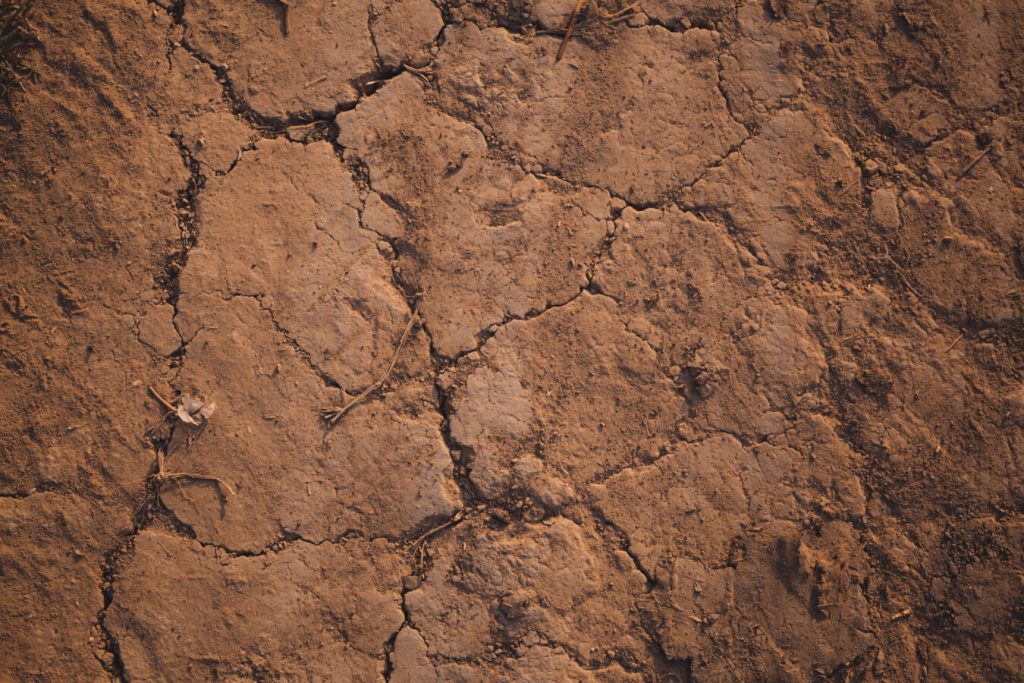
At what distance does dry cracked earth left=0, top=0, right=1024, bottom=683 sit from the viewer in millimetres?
2057

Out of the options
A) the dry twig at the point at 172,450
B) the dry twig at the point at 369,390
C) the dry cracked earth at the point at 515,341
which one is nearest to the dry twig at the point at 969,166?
the dry cracked earth at the point at 515,341

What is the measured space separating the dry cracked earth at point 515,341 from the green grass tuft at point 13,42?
0.16ft

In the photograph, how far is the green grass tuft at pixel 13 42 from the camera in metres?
2.14

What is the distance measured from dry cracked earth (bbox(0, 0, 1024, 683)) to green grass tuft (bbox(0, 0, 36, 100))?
5 cm

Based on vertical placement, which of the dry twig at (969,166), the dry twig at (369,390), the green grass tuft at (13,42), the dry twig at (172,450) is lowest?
the dry twig at (172,450)

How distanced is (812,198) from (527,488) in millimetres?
1322

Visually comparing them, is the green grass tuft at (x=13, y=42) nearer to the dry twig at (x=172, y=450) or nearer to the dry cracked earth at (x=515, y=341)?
the dry cracked earth at (x=515, y=341)

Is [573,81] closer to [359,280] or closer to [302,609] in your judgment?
[359,280]

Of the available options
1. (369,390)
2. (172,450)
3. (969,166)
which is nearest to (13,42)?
(172,450)

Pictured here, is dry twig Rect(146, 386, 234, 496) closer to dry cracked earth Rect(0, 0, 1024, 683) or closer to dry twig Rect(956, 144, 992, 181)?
dry cracked earth Rect(0, 0, 1024, 683)

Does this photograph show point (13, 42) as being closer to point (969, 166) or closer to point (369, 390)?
point (369, 390)

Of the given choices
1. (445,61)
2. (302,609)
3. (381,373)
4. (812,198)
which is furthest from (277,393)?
(812,198)

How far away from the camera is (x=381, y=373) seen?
2129 millimetres

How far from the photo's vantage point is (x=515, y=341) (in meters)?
2.15
